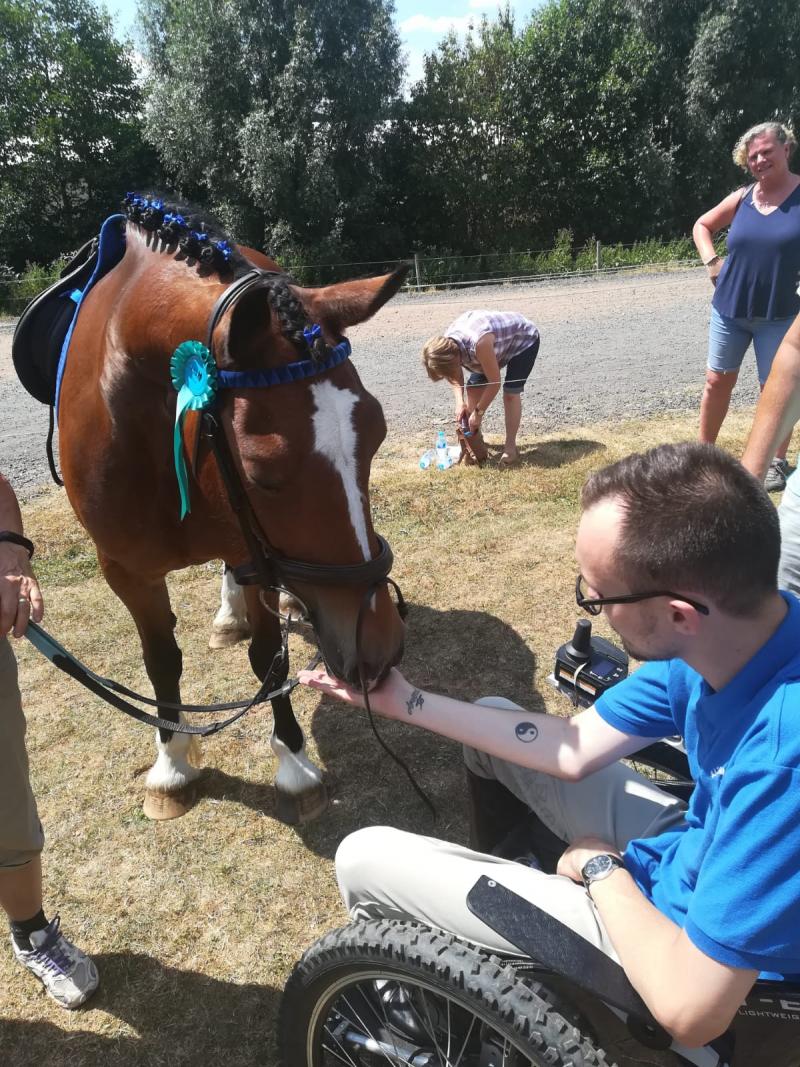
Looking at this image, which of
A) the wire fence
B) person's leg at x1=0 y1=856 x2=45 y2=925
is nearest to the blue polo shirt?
person's leg at x1=0 y1=856 x2=45 y2=925

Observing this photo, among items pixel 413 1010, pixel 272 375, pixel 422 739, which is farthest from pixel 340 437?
pixel 422 739

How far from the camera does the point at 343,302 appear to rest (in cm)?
199

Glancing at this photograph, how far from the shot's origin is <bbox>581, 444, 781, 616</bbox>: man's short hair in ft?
3.83

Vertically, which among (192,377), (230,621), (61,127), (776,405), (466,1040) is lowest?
(230,621)

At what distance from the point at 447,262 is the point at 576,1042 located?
20.8 meters

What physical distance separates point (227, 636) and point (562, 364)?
706 cm

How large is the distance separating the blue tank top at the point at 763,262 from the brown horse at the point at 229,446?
3.41 m

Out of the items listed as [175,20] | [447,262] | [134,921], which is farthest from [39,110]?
[134,921]

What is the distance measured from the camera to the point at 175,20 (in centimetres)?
2314

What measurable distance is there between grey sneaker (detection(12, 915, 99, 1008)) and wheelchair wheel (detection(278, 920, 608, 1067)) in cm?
81

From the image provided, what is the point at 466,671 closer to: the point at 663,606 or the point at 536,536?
the point at 536,536

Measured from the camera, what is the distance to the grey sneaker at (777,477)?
16.5ft

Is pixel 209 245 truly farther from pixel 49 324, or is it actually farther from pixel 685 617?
pixel 685 617

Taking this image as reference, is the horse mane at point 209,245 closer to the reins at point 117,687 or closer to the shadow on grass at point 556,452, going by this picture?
the reins at point 117,687
